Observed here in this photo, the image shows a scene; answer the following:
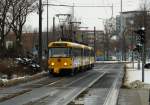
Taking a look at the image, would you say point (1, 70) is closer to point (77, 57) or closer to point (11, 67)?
point (11, 67)

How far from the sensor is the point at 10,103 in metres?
23.5

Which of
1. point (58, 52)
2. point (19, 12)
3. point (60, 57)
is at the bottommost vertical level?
point (60, 57)

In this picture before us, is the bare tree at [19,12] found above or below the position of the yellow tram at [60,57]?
above

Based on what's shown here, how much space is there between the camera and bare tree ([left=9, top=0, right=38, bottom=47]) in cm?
6034

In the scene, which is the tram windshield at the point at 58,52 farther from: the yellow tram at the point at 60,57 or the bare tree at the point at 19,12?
the bare tree at the point at 19,12

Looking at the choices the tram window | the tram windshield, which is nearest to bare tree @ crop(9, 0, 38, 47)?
the tram window

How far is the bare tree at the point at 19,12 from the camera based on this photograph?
60.3 metres

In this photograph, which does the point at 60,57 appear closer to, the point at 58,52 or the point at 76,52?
the point at 58,52

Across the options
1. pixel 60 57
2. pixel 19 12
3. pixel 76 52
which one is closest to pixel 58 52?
pixel 60 57

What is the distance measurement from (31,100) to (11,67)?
24.2 metres

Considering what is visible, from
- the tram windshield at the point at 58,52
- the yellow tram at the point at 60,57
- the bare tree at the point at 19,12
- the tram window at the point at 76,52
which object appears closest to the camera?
the yellow tram at the point at 60,57

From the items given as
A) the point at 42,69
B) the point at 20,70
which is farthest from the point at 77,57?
the point at 20,70

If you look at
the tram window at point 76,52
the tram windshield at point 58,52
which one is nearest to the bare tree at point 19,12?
the tram window at point 76,52

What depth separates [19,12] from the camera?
60562 mm
